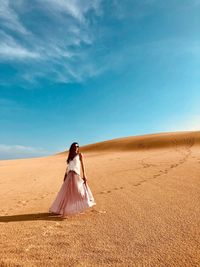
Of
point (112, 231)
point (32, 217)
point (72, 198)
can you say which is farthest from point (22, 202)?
point (112, 231)

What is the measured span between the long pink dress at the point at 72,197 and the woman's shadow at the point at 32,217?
0.69ft

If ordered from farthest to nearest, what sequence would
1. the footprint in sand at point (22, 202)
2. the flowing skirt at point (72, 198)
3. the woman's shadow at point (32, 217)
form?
the footprint in sand at point (22, 202), the flowing skirt at point (72, 198), the woman's shadow at point (32, 217)

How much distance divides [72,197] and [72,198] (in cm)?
3

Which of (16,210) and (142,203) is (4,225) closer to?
(16,210)

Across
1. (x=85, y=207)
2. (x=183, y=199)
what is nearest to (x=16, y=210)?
(x=85, y=207)

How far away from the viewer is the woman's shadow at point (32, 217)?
6.59 metres

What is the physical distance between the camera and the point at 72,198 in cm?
703

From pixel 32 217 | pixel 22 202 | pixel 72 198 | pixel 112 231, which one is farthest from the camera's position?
pixel 22 202

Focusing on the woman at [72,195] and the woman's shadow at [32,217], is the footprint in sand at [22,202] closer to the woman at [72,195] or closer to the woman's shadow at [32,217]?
the woman's shadow at [32,217]

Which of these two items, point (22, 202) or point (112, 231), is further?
point (22, 202)

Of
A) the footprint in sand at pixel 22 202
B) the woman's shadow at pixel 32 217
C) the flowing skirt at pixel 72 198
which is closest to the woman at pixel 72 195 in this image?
the flowing skirt at pixel 72 198

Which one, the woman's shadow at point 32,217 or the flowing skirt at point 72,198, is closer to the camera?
the woman's shadow at point 32,217

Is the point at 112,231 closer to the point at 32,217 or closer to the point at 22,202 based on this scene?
the point at 32,217

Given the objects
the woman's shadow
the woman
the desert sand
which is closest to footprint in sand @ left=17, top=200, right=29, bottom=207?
the desert sand
